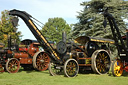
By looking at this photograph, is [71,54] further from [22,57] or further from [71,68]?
[22,57]

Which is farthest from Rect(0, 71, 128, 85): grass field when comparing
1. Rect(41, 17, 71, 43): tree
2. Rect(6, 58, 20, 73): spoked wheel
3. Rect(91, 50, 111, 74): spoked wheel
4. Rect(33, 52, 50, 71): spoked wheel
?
Rect(41, 17, 71, 43): tree

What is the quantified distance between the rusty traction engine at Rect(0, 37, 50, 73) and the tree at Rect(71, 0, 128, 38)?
11118mm

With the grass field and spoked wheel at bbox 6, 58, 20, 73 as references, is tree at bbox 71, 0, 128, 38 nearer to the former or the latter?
spoked wheel at bbox 6, 58, 20, 73

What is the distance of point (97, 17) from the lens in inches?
977

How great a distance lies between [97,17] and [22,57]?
1349cm

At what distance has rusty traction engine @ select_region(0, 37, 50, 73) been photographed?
1333 centimetres

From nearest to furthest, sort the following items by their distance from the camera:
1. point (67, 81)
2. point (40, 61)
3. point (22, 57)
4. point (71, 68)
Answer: point (67, 81) < point (71, 68) < point (40, 61) < point (22, 57)

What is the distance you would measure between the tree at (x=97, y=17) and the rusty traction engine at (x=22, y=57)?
1112 centimetres

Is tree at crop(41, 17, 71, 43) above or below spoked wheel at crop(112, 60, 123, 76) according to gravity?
above

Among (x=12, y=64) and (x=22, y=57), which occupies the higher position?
(x=22, y=57)

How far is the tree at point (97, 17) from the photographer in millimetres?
24438

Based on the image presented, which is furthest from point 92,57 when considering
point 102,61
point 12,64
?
point 12,64

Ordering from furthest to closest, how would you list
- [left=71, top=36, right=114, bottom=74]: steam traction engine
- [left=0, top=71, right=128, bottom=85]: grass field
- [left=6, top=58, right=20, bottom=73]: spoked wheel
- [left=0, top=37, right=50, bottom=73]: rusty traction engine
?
[left=0, top=37, right=50, bottom=73]: rusty traction engine, [left=6, top=58, right=20, bottom=73]: spoked wheel, [left=71, top=36, right=114, bottom=74]: steam traction engine, [left=0, top=71, right=128, bottom=85]: grass field

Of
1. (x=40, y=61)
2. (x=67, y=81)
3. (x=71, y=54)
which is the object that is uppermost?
(x=71, y=54)
